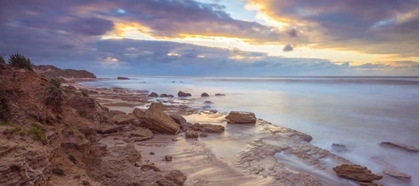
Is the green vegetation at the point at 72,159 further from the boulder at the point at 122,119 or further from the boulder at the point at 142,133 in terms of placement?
the boulder at the point at 122,119

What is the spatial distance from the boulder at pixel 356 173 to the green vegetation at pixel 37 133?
30.2 feet

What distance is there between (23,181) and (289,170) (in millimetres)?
8422

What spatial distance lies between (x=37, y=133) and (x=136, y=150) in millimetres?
4995

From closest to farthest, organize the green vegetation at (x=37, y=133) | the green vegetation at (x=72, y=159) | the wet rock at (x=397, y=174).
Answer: the green vegetation at (x=37, y=133) → the green vegetation at (x=72, y=159) → the wet rock at (x=397, y=174)

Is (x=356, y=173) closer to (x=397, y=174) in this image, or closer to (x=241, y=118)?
(x=397, y=174)

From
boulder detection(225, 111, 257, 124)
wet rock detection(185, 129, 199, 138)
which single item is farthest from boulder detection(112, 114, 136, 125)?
boulder detection(225, 111, 257, 124)

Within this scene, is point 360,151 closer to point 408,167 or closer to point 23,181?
point 408,167

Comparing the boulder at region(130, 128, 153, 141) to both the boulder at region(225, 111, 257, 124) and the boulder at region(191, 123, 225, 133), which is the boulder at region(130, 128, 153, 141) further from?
the boulder at region(225, 111, 257, 124)

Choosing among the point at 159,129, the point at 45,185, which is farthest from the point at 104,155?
the point at 159,129

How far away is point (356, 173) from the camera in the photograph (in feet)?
31.3

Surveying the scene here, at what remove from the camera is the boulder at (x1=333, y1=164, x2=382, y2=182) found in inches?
368

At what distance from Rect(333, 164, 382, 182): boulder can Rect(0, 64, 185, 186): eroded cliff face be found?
6.21 m

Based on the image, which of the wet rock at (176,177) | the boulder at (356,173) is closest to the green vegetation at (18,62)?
the wet rock at (176,177)

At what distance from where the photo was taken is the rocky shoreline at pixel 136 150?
15.9ft
